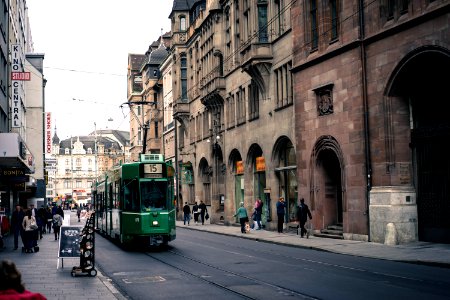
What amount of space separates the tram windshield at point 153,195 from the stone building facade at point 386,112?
8.03 metres

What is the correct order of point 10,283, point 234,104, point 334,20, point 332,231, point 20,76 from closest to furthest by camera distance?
point 10,283 → point 334,20 → point 332,231 → point 20,76 → point 234,104

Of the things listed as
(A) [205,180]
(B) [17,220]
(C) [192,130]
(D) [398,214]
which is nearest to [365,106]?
(D) [398,214]

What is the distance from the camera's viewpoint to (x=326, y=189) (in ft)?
105

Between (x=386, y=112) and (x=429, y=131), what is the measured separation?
6.18ft

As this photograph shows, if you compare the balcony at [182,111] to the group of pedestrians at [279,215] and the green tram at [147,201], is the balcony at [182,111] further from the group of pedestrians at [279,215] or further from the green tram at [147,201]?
the green tram at [147,201]

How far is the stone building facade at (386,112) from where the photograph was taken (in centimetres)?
2431

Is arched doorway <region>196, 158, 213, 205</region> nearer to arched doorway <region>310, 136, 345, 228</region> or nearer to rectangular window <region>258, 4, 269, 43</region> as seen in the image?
rectangular window <region>258, 4, 269, 43</region>

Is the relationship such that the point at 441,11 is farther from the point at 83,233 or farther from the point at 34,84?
the point at 34,84

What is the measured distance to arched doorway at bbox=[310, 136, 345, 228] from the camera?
3181 cm

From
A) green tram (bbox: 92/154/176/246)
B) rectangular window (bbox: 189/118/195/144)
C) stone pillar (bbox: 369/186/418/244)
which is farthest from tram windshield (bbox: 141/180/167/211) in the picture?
rectangular window (bbox: 189/118/195/144)

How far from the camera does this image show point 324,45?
100ft

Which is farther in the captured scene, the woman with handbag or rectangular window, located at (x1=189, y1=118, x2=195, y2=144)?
rectangular window, located at (x1=189, y1=118, x2=195, y2=144)

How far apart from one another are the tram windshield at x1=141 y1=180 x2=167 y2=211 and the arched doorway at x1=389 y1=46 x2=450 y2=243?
930cm

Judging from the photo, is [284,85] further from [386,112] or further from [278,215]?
[386,112]
